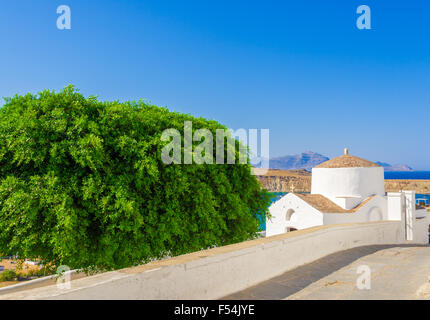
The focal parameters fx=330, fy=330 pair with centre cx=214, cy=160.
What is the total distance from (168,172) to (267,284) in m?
4.95

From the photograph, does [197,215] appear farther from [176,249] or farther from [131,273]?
[131,273]

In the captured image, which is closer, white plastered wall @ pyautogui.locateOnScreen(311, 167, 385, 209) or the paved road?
the paved road

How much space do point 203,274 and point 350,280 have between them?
3.34m

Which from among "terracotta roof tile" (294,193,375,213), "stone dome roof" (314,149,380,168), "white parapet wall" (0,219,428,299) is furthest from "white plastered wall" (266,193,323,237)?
"white parapet wall" (0,219,428,299)

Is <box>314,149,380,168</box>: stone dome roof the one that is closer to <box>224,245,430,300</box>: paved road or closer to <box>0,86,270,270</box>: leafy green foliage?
<box>224,245,430,300</box>: paved road

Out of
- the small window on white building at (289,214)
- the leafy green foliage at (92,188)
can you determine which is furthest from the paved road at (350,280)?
the small window on white building at (289,214)

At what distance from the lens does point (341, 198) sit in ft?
92.3

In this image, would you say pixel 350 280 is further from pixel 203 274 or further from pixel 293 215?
pixel 293 215

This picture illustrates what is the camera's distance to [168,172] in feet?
33.6

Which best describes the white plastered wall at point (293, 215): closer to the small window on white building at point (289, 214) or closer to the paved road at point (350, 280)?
the small window on white building at point (289, 214)

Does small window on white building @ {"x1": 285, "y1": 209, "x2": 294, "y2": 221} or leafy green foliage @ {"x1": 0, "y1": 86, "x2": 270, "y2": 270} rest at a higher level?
leafy green foliage @ {"x1": 0, "y1": 86, "x2": 270, "y2": 270}

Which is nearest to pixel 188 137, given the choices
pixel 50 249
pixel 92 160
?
pixel 92 160

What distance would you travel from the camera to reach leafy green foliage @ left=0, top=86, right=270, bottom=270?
863cm

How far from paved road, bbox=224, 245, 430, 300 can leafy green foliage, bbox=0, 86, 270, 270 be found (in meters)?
A: 4.07
